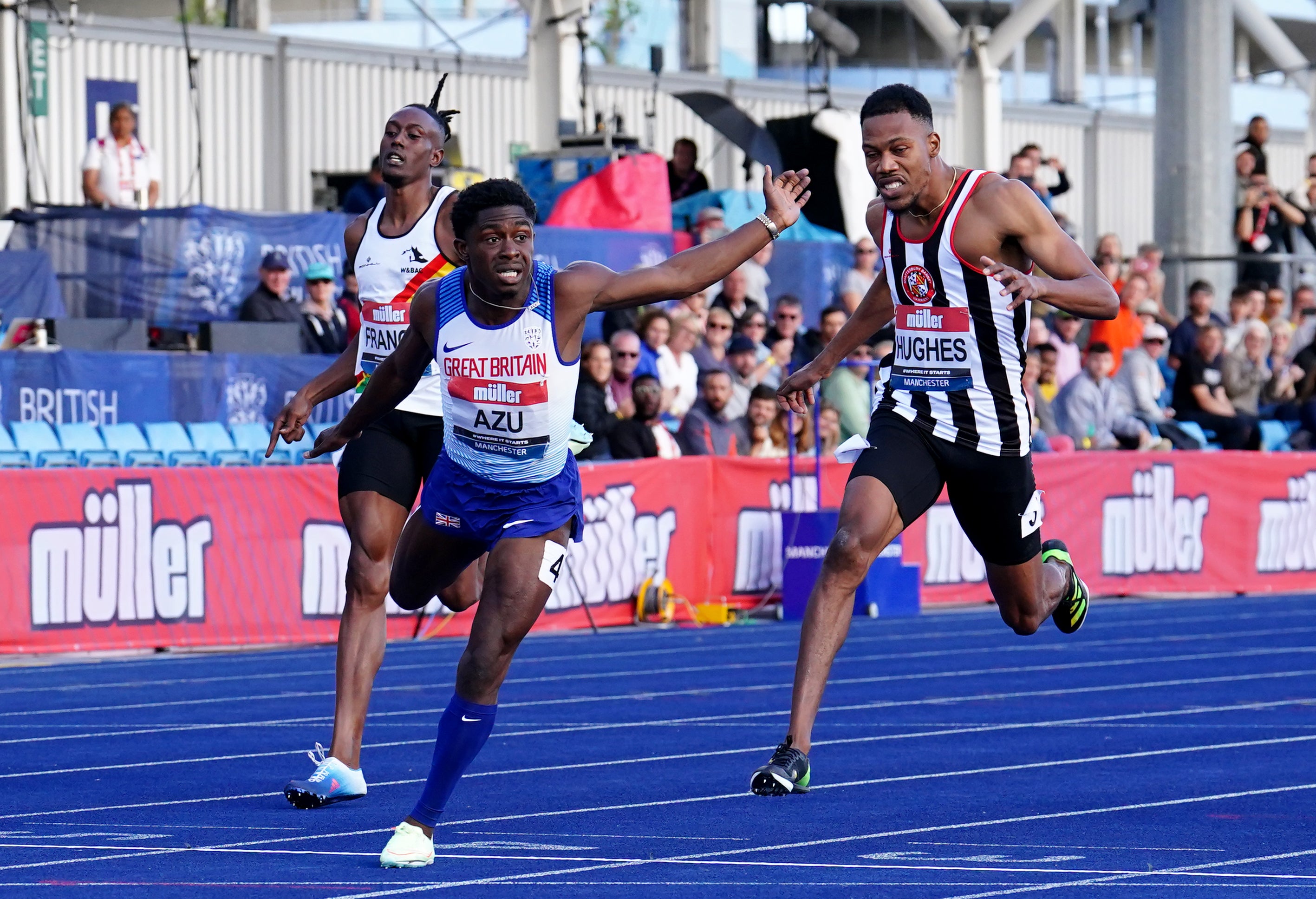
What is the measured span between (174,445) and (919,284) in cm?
807

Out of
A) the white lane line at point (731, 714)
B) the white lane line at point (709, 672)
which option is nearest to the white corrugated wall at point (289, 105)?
the white lane line at point (709, 672)

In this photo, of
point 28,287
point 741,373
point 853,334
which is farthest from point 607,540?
point 853,334

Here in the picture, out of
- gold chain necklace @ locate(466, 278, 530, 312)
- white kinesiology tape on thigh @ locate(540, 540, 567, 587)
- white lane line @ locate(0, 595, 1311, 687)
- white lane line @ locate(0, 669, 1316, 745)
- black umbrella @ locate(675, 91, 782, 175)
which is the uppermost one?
black umbrella @ locate(675, 91, 782, 175)

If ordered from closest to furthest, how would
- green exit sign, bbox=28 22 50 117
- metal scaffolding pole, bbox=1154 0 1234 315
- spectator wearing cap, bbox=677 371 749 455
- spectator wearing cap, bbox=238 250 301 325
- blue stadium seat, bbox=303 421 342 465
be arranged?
1. blue stadium seat, bbox=303 421 342 465
2. spectator wearing cap, bbox=238 250 301 325
3. spectator wearing cap, bbox=677 371 749 455
4. green exit sign, bbox=28 22 50 117
5. metal scaffolding pole, bbox=1154 0 1234 315

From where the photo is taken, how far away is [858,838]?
692cm

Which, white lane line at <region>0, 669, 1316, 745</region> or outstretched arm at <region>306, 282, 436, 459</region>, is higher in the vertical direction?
outstretched arm at <region>306, 282, 436, 459</region>

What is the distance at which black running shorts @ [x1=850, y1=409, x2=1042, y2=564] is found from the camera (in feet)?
25.3

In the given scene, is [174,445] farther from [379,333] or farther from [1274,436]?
[1274,436]

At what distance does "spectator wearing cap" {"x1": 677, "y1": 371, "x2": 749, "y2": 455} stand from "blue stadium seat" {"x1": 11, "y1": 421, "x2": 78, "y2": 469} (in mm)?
4883

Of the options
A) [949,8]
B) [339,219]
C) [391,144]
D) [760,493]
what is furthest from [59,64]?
[949,8]

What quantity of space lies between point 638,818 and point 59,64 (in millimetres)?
16568

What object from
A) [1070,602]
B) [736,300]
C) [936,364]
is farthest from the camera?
[736,300]

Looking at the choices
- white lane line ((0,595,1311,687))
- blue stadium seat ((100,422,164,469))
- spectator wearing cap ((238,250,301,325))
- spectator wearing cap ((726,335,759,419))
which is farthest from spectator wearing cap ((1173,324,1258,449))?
blue stadium seat ((100,422,164,469))

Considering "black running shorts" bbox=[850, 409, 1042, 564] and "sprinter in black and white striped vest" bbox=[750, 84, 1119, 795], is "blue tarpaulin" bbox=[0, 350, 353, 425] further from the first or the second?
"black running shorts" bbox=[850, 409, 1042, 564]
